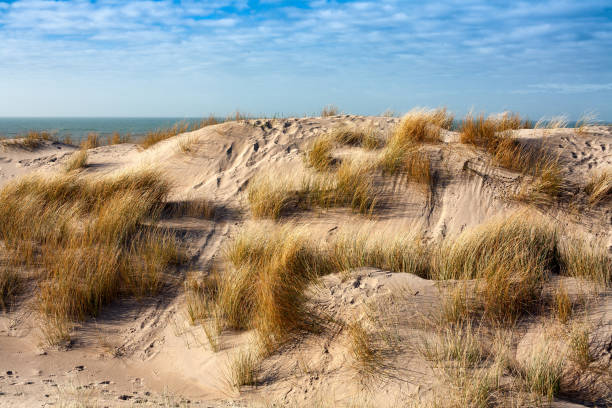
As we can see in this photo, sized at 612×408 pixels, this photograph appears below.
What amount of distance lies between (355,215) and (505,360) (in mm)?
3198

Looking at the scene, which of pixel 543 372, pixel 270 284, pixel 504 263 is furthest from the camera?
pixel 504 263

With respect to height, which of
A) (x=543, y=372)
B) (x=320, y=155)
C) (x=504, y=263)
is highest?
(x=320, y=155)

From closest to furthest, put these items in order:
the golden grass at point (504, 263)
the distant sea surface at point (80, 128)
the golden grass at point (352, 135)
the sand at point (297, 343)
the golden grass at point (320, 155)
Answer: the sand at point (297, 343) → the golden grass at point (504, 263) → the golden grass at point (320, 155) → the golden grass at point (352, 135) → the distant sea surface at point (80, 128)

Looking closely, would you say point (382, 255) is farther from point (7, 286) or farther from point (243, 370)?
point (7, 286)

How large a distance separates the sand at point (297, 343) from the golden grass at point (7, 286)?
0.57 ft

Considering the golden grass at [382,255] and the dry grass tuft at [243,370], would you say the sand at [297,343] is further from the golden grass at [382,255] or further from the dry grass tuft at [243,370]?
the golden grass at [382,255]

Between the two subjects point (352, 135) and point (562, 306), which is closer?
point (562, 306)

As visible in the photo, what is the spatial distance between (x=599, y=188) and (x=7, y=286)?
709cm

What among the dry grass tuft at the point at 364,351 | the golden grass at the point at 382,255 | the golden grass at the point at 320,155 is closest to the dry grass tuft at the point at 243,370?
the dry grass tuft at the point at 364,351

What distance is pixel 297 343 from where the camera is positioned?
343 centimetres

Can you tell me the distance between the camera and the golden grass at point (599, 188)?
5.95 meters

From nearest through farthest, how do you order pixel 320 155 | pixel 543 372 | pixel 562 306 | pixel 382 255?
1. pixel 543 372
2. pixel 562 306
3. pixel 382 255
4. pixel 320 155

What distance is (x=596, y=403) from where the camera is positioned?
2.78 metres

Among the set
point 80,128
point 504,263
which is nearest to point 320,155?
point 504,263
